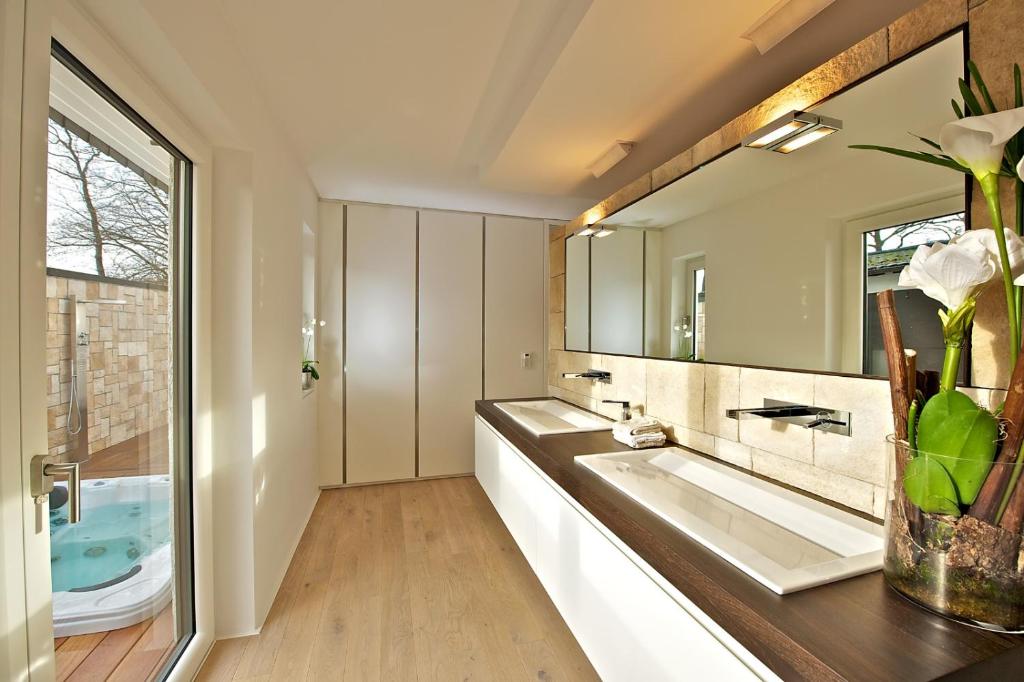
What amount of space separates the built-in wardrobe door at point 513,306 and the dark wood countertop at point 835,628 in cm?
304

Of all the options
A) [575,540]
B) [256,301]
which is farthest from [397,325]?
[575,540]

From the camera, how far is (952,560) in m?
0.75

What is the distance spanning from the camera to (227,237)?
6.08 feet

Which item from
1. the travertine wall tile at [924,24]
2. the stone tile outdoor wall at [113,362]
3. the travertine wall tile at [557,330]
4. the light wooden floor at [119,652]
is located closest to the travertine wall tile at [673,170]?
the travertine wall tile at [924,24]

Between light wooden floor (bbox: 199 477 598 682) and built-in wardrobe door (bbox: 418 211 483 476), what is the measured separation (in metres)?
0.91

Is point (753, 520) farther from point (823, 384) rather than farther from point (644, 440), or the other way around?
point (644, 440)

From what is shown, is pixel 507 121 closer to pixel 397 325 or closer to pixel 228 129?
pixel 228 129

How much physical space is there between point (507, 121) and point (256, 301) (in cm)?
146

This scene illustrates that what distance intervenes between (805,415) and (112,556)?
210cm

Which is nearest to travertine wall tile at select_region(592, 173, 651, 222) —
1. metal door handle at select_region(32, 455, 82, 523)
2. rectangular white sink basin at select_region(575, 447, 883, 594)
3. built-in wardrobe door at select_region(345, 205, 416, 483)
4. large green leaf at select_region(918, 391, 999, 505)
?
rectangular white sink basin at select_region(575, 447, 883, 594)

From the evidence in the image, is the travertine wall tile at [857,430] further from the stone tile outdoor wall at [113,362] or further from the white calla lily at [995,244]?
the stone tile outdoor wall at [113,362]

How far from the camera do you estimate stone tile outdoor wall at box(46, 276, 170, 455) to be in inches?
41.9

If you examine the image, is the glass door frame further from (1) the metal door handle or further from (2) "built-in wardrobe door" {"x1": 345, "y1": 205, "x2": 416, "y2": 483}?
(2) "built-in wardrobe door" {"x1": 345, "y1": 205, "x2": 416, "y2": 483}

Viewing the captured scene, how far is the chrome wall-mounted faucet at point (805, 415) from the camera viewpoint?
4.13ft
